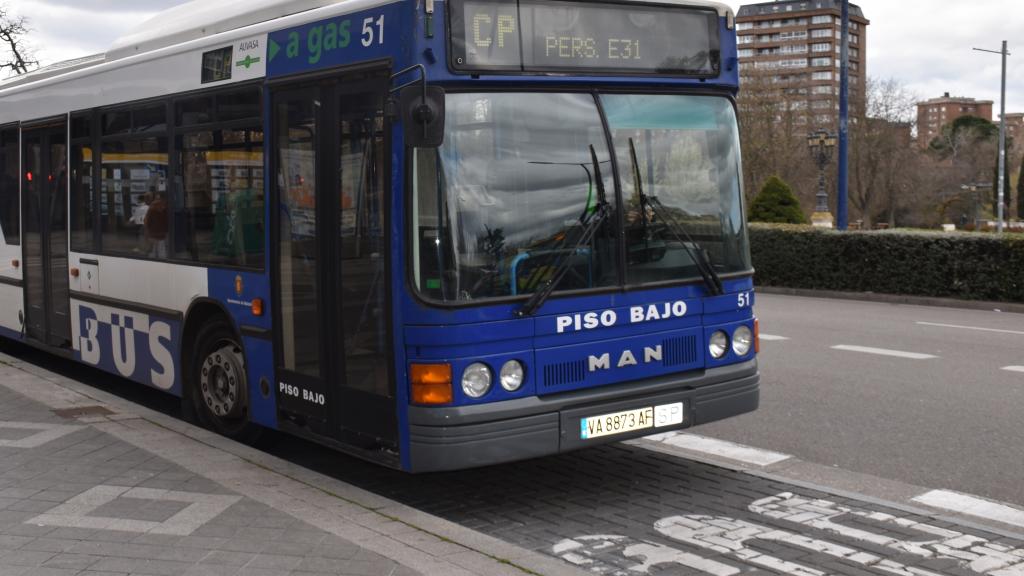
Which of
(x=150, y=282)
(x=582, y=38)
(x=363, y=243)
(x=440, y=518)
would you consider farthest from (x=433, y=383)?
(x=150, y=282)

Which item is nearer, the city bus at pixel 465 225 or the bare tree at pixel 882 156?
the city bus at pixel 465 225

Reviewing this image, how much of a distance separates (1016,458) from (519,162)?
13.4 feet

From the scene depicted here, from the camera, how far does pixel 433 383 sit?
237 inches

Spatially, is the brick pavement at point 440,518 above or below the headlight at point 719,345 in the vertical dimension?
below

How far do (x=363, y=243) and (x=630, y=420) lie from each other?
5.71 feet

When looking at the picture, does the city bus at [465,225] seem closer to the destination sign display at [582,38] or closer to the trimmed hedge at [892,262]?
the destination sign display at [582,38]

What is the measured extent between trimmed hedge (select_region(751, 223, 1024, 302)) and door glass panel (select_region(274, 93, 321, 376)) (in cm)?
1499

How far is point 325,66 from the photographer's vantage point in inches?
266

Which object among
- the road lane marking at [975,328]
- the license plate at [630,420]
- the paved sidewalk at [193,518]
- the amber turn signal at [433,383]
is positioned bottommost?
the road lane marking at [975,328]

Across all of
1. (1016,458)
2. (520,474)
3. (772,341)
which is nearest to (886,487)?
(1016,458)

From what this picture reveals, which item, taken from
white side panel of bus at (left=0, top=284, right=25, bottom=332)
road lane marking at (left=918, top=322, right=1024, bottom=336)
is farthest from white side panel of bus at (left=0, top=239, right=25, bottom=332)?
road lane marking at (left=918, top=322, right=1024, bottom=336)

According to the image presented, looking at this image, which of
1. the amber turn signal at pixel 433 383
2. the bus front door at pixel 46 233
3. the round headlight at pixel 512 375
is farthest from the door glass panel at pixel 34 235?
the round headlight at pixel 512 375

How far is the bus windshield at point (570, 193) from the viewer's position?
19.7 feet

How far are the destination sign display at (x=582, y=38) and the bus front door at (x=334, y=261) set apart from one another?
58 cm
